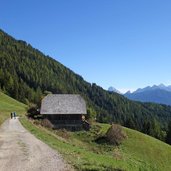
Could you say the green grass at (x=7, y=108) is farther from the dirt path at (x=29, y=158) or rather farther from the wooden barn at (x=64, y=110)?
the dirt path at (x=29, y=158)

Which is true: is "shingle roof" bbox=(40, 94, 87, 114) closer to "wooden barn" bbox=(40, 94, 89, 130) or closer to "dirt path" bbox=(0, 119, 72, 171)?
"wooden barn" bbox=(40, 94, 89, 130)

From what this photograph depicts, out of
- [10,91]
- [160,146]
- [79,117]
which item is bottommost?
[160,146]

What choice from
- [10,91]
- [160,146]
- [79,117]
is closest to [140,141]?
[160,146]

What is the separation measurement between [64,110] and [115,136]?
23400 mm

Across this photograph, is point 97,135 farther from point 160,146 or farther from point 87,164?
point 87,164

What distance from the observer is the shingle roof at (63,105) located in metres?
88.5

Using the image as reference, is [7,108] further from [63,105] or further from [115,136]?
[115,136]

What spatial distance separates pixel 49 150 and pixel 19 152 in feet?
9.54

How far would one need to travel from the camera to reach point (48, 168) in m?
22.2

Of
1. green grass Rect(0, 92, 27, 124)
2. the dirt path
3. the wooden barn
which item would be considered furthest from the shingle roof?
the dirt path

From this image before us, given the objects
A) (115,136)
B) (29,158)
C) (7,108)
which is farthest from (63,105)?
(29,158)

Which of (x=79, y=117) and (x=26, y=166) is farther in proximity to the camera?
(x=79, y=117)

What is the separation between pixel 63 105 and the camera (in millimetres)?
91062

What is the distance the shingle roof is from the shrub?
18.5 meters
